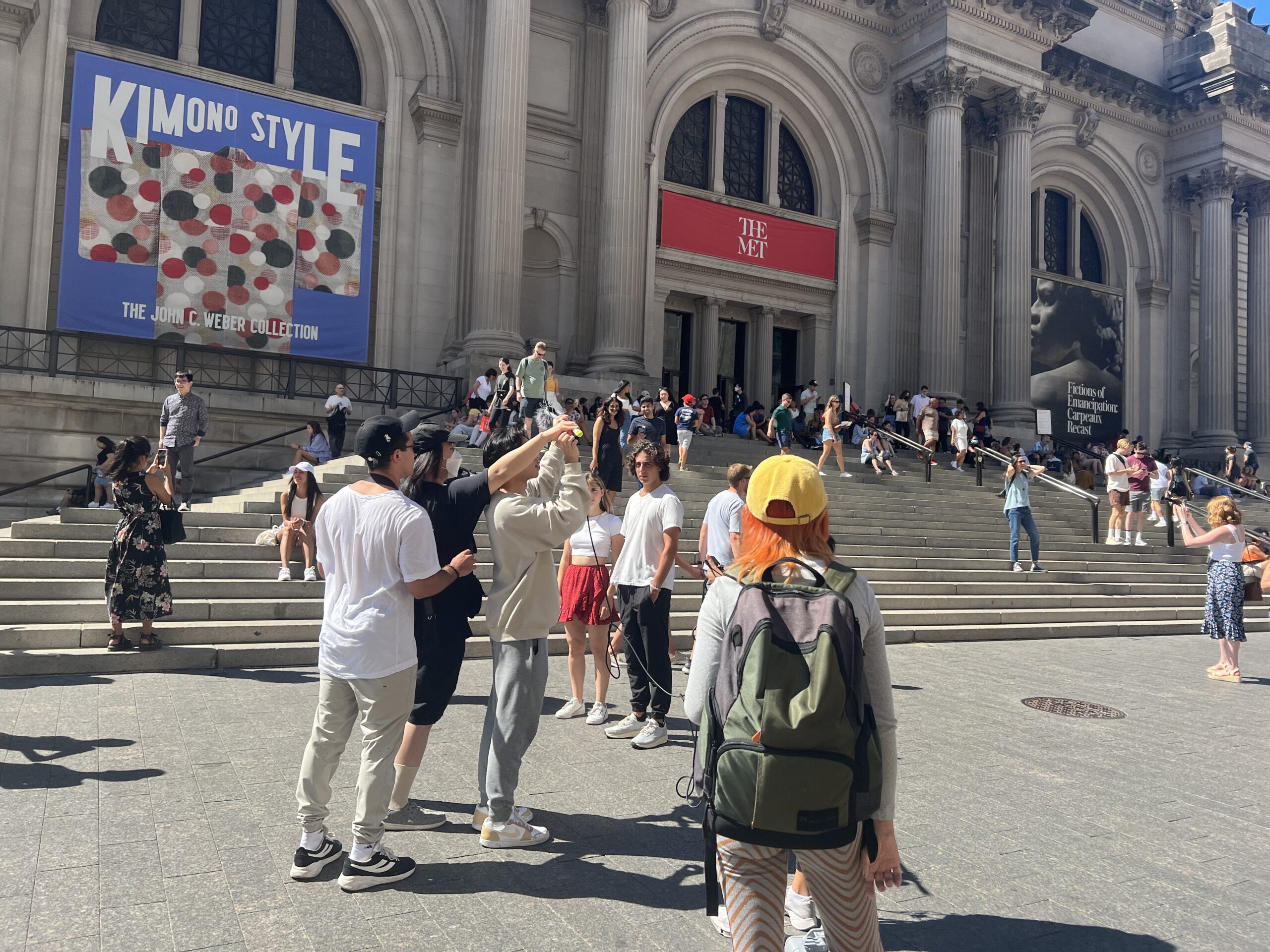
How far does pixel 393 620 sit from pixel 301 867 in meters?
1.02

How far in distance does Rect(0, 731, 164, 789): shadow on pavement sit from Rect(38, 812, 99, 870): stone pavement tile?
1.83 ft

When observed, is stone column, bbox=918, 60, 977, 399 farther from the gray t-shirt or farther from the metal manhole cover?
the gray t-shirt

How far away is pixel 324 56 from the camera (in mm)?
20250

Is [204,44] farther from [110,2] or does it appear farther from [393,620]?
[393,620]

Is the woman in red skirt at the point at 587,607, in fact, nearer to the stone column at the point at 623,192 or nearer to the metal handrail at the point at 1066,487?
the metal handrail at the point at 1066,487

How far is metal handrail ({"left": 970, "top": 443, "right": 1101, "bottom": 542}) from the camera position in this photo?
17359mm

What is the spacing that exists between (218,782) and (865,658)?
3719 mm

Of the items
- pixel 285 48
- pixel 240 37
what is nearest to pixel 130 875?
pixel 285 48

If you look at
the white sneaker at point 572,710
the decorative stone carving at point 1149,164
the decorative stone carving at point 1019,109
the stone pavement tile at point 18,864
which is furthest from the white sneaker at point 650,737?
the decorative stone carving at point 1149,164

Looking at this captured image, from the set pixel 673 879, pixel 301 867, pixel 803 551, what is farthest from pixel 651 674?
pixel 803 551

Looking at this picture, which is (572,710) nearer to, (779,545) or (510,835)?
(510,835)

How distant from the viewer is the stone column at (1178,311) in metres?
33.0

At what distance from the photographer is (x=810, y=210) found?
2714 centimetres

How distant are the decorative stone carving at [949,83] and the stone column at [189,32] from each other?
18437mm
